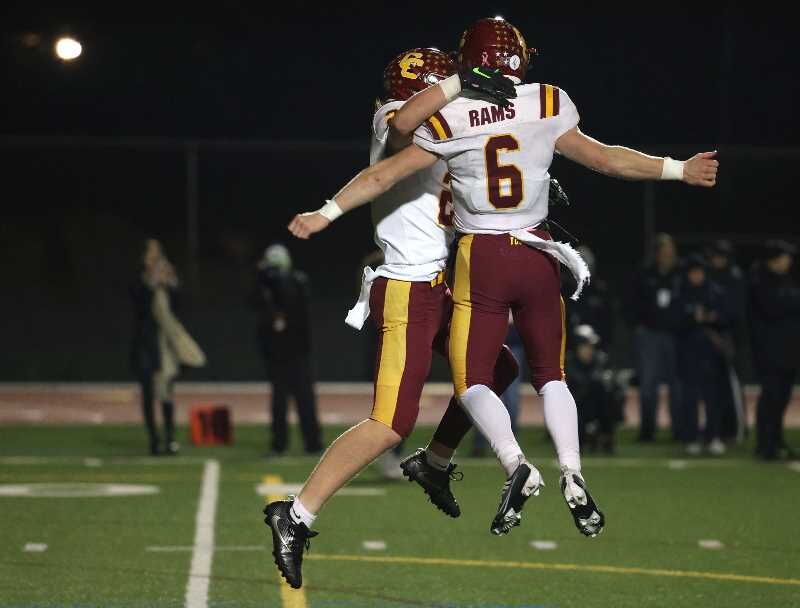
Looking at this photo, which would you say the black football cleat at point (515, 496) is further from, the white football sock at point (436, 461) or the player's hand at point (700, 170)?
the player's hand at point (700, 170)

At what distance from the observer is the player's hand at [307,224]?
263 inches

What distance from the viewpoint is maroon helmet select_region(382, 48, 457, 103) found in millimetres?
7277

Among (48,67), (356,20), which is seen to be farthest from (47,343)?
(356,20)

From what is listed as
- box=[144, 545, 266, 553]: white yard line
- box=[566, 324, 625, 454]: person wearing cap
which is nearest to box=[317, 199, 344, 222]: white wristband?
box=[144, 545, 266, 553]: white yard line

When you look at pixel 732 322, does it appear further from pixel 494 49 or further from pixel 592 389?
pixel 494 49

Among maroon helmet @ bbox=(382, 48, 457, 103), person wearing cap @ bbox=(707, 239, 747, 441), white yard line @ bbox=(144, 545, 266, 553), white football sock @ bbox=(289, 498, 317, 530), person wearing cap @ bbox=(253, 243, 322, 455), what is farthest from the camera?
person wearing cap @ bbox=(707, 239, 747, 441)

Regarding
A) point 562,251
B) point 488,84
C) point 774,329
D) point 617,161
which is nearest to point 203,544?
point 562,251

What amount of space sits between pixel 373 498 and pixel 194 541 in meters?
2.64

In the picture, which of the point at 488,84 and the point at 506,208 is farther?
the point at 506,208

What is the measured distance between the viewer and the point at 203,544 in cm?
1127

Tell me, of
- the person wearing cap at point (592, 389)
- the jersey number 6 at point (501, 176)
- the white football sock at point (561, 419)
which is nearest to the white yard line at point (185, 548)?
the white football sock at point (561, 419)

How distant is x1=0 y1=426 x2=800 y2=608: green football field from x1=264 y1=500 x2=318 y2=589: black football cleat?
6.36 feet

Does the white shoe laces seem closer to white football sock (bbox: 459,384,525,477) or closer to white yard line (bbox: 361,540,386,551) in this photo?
white football sock (bbox: 459,384,525,477)

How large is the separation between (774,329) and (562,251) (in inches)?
373
